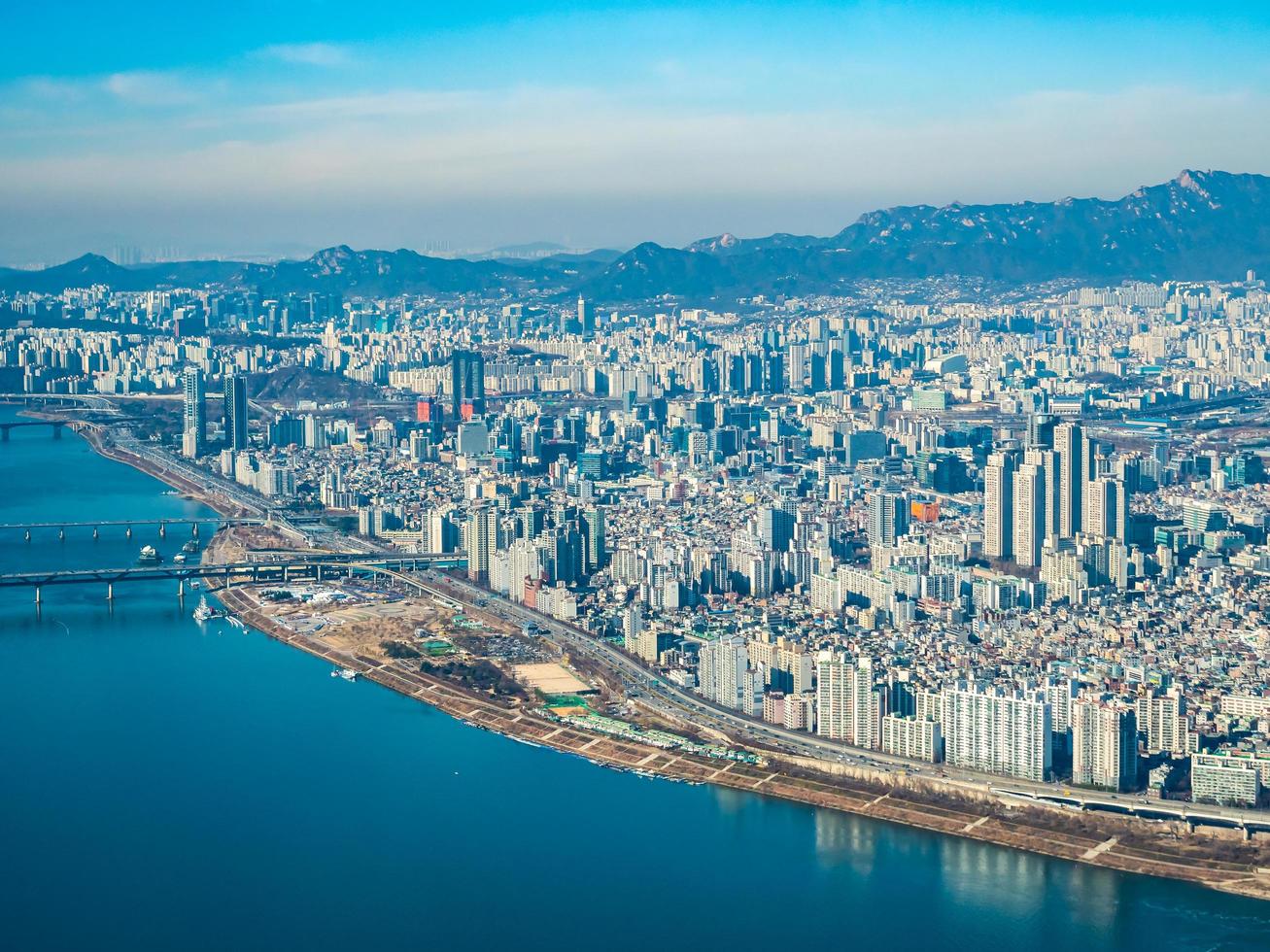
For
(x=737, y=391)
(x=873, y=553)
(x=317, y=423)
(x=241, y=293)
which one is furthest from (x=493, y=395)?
(x=241, y=293)

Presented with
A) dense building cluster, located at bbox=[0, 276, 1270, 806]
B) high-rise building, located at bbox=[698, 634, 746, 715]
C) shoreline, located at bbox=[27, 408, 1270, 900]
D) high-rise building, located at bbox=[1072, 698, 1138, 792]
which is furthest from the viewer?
high-rise building, located at bbox=[698, 634, 746, 715]

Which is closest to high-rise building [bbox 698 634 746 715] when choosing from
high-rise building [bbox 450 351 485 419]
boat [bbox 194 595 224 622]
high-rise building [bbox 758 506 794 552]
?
high-rise building [bbox 758 506 794 552]

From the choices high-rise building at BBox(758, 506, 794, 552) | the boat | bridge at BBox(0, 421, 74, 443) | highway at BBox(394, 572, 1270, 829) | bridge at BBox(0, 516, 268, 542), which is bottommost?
highway at BBox(394, 572, 1270, 829)

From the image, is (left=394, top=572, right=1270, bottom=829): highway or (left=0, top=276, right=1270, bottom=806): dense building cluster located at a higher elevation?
(left=0, top=276, right=1270, bottom=806): dense building cluster

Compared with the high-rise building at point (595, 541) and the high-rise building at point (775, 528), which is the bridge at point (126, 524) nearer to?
the high-rise building at point (595, 541)

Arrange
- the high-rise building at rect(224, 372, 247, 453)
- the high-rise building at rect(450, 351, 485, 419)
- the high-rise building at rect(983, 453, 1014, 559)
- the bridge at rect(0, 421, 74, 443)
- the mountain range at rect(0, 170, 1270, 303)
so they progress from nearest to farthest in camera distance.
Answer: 1. the high-rise building at rect(983, 453, 1014, 559)
2. the high-rise building at rect(224, 372, 247, 453)
3. the bridge at rect(0, 421, 74, 443)
4. the high-rise building at rect(450, 351, 485, 419)
5. the mountain range at rect(0, 170, 1270, 303)

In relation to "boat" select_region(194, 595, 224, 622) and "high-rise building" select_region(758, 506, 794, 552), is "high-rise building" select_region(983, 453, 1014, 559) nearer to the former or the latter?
"high-rise building" select_region(758, 506, 794, 552)

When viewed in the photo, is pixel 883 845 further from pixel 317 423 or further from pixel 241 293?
pixel 241 293
